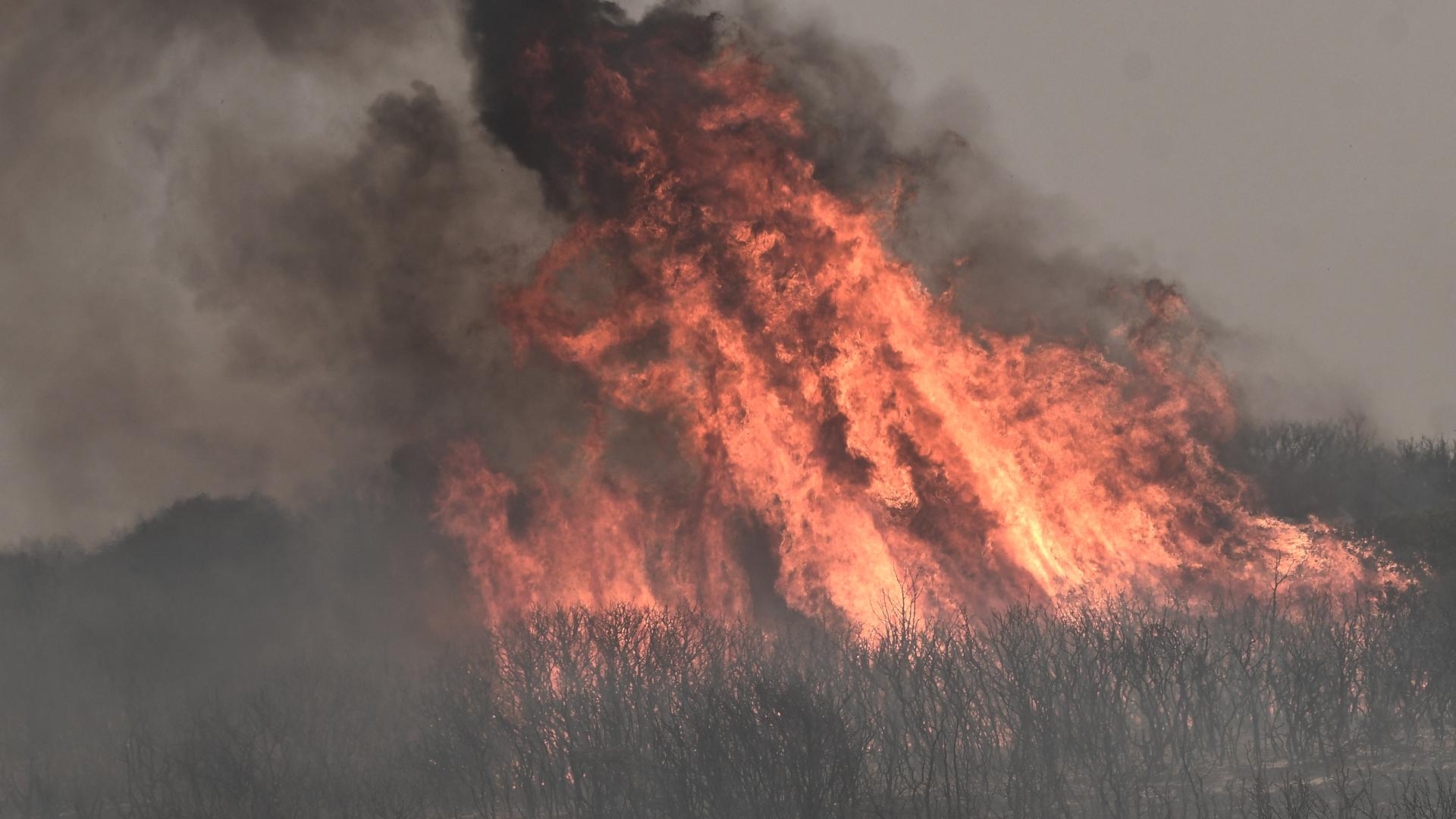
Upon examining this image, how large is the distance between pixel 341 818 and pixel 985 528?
717 inches

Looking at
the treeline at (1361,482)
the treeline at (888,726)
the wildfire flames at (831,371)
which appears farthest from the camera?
the treeline at (1361,482)

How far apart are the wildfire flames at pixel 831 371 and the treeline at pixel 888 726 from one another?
206cm

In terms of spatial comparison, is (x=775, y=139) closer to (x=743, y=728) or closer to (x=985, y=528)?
(x=985, y=528)

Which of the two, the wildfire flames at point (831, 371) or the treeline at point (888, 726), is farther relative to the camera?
the wildfire flames at point (831, 371)

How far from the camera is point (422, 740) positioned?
37.2 m

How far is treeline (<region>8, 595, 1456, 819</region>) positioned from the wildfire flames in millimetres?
2057

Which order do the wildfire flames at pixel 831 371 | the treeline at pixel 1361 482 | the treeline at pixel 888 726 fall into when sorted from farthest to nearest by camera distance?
the treeline at pixel 1361 482 → the wildfire flames at pixel 831 371 → the treeline at pixel 888 726

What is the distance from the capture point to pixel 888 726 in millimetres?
33312

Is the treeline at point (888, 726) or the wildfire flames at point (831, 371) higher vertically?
the wildfire flames at point (831, 371)

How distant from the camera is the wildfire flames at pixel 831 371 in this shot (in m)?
38.7

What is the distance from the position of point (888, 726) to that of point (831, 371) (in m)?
10.6

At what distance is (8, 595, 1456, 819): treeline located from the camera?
2820 centimetres

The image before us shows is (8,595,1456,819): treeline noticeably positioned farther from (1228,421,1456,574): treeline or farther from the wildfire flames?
(1228,421,1456,574): treeline

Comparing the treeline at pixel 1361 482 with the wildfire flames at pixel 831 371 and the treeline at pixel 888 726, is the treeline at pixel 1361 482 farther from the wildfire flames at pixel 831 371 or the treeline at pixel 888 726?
the treeline at pixel 888 726
